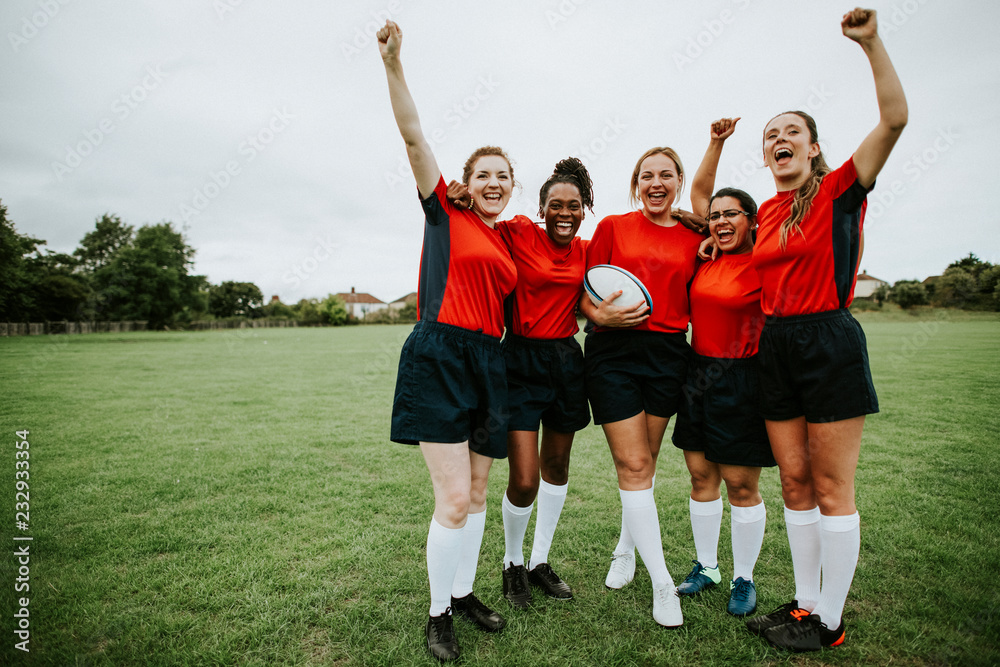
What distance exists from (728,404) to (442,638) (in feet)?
6.47

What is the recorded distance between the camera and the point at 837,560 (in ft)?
8.09

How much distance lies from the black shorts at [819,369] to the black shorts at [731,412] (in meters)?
0.21

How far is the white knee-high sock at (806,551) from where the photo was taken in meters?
2.63

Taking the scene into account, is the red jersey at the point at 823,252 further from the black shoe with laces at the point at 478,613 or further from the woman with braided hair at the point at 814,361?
the black shoe with laces at the point at 478,613

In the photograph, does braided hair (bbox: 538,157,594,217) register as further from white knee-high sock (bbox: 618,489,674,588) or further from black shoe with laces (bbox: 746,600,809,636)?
black shoe with laces (bbox: 746,600,809,636)

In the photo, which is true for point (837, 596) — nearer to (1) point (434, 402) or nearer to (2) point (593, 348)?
(2) point (593, 348)

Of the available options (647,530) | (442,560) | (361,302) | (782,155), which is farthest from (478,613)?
(361,302)

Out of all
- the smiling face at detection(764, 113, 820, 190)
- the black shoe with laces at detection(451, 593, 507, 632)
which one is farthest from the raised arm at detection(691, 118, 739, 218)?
the black shoe with laces at detection(451, 593, 507, 632)

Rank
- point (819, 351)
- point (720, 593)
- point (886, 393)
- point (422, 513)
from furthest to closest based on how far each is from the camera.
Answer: point (886, 393) < point (422, 513) < point (720, 593) < point (819, 351)

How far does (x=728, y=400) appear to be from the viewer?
2.81 meters

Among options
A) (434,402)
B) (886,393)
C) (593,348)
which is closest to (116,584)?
(434,402)

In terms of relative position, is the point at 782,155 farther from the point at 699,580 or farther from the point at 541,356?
the point at 699,580

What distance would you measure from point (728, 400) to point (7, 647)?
3.94 m

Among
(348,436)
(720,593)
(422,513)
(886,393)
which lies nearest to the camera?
(720,593)
